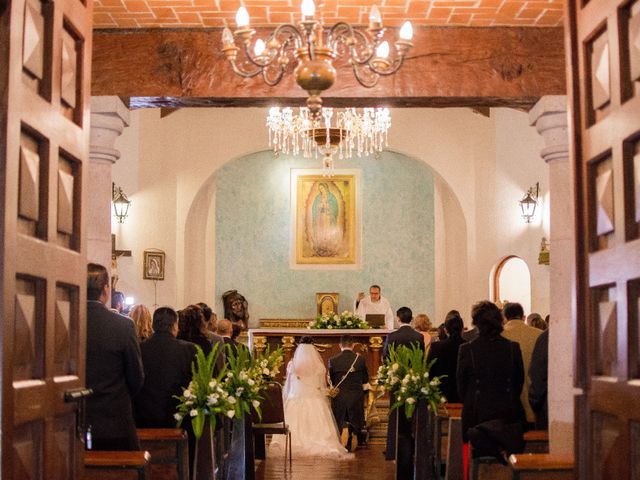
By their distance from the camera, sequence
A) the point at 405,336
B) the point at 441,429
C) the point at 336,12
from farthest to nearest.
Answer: the point at 405,336, the point at 441,429, the point at 336,12

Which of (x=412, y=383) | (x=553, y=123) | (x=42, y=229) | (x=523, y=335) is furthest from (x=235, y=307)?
(x=42, y=229)

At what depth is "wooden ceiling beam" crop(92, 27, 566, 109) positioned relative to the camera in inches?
271

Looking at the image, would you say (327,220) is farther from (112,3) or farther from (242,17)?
(242,17)

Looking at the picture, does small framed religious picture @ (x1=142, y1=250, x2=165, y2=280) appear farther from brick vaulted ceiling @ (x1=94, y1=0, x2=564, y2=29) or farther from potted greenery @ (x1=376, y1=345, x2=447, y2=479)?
brick vaulted ceiling @ (x1=94, y1=0, x2=564, y2=29)

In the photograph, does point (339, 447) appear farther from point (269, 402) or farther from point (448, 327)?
point (448, 327)

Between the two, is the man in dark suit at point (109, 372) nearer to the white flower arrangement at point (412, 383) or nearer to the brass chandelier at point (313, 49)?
the brass chandelier at point (313, 49)

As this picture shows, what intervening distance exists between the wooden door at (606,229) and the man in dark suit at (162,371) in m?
3.38

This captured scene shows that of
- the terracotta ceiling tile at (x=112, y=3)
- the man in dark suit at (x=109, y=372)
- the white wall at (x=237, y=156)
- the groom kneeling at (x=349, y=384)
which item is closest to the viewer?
the man in dark suit at (x=109, y=372)

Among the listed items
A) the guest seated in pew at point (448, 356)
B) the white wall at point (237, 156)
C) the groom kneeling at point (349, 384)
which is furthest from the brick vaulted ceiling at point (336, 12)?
the white wall at point (237, 156)

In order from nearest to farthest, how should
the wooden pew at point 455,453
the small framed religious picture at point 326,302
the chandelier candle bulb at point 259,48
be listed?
the chandelier candle bulb at point 259,48 → the wooden pew at point 455,453 → the small framed religious picture at point 326,302

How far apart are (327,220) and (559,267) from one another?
12.0m

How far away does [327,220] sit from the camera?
749 inches

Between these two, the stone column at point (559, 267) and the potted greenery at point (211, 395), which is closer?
the potted greenery at point (211, 395)

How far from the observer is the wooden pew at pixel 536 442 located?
6496 mm
